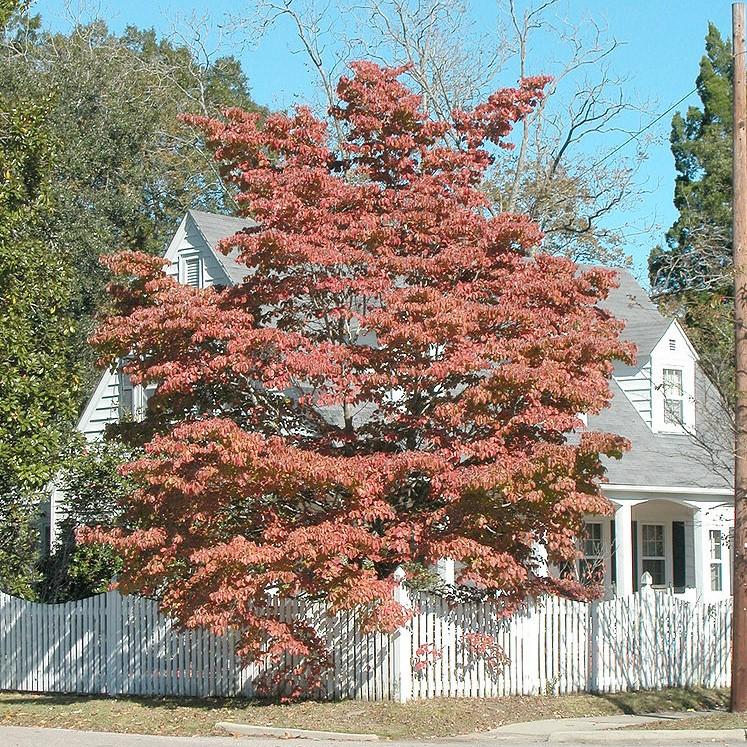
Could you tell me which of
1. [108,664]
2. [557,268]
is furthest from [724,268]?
[108,664]

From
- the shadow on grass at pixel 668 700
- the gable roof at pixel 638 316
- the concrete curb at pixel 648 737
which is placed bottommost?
the shadow on grass at pixel 668 700

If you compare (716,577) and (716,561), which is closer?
(716,561)

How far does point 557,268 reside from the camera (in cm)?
1769

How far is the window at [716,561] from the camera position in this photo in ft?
95.2

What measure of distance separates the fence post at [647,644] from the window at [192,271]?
1260cm

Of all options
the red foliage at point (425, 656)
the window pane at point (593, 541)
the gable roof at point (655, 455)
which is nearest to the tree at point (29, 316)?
the red foliage at point (425, 656)

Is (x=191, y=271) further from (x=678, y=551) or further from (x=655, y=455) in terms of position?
(x=678, y=551)

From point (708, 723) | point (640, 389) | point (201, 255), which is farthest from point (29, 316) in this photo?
point (640, 389)

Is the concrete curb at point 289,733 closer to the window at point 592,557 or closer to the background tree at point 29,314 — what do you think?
the background tree at point 29,314

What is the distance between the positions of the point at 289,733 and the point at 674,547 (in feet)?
53.8

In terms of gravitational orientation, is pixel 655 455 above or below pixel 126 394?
below

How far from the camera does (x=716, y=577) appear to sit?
2917 cm

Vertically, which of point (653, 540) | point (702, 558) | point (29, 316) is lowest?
point (702, 558)

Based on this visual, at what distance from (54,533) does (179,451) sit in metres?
12.9
